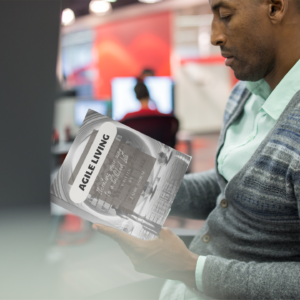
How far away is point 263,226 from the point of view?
690 mm

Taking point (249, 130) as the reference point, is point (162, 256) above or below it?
below

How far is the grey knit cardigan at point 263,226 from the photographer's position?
0.61 meters

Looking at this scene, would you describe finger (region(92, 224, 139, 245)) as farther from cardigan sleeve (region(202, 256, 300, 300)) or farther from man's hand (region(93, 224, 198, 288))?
cardigan sleeve (region(202, 256, 300, 300))

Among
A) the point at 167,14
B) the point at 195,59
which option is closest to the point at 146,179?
the point at 167,14

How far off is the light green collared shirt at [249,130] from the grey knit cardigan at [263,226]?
0.21 ft

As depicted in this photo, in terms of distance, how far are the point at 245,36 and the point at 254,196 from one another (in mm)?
334

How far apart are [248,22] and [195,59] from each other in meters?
9.47

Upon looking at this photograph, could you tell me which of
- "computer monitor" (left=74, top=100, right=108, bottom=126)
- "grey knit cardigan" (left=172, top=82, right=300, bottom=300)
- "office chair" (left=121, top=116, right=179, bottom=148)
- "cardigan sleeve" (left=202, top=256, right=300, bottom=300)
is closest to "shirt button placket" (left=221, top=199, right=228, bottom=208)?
"grey knit cardigan" (left=172, top=82, right=300, bottom=300)

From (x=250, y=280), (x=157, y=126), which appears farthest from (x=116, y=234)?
(x=157, y=126)

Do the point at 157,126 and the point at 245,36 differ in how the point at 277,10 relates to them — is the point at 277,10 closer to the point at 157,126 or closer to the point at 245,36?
the point at 245,36

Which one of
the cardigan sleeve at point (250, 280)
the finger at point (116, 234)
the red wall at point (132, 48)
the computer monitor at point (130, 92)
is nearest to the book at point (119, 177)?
the finger at point (116, 234)

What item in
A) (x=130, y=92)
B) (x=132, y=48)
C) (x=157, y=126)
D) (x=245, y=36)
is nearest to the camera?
(x=245, y=36)

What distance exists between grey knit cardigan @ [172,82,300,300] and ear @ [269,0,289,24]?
17cm

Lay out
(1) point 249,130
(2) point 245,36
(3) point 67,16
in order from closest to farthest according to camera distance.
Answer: (2) point 245,36 < (1) point 249,130 < (3) point 67,16
